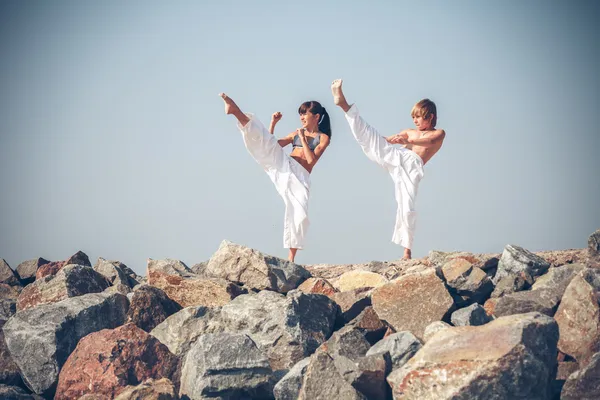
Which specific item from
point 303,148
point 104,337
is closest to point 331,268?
point 303,148

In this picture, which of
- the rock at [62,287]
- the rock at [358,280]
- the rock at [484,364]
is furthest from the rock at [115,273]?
the rock at [484,364]

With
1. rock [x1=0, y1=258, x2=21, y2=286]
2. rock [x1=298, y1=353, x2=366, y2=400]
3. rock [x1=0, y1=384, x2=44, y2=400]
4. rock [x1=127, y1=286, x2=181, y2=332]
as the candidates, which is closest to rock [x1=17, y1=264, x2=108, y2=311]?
rock [x1=127, y1=286, x2=181, y2=332]

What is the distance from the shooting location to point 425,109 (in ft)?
44.4

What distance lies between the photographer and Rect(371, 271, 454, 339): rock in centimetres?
899

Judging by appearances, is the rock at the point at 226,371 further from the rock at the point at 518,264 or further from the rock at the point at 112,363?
the rock at the point at 518,264

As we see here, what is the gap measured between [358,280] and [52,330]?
411 centimetres

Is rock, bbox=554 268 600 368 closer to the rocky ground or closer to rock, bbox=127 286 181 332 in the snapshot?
the rocky ground

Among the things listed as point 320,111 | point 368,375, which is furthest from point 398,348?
point 320,111

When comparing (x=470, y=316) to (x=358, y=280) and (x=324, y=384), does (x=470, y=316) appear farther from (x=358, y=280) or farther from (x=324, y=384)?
(x=358, y=280)

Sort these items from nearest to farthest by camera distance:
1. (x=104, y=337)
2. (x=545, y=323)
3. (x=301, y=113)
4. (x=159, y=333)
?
(x=545, y=323), (x=104, y=337), (x=159, y=333), (x=301, y=113)

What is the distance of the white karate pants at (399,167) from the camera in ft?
43.4

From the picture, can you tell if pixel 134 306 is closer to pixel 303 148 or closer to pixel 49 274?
pixel 49 274

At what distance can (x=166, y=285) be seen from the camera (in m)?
10.9

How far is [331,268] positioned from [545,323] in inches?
196
